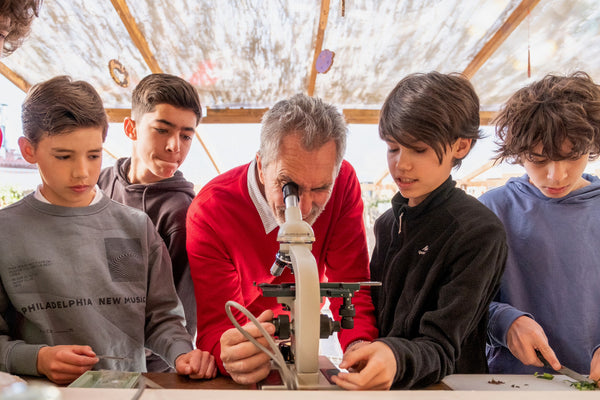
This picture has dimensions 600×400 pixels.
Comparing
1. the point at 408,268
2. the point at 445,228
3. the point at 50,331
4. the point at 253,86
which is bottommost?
the point at 50,331

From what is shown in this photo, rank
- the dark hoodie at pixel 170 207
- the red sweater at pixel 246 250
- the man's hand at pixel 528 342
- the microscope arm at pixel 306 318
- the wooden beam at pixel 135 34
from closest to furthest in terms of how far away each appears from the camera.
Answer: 1. the microscope arm at pixel 306 318
2. the man's hand at pixel 528 342
3. the red sweater at pixel 246 250
4. the dark hoodie at pixel 170 207
5. the wooden beam at pixel 135 34

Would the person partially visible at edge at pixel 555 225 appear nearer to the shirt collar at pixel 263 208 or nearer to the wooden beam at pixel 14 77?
the shirt collar at pixel 263 208

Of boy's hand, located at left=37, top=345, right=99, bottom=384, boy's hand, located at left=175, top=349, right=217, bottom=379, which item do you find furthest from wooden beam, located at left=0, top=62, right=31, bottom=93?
boy's hand, located at left=175, top=349, right=217, bottom=379

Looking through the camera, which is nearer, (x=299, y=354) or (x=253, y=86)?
(x=299, y=354)

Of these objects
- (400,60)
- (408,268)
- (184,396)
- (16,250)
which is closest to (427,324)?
(408,268)

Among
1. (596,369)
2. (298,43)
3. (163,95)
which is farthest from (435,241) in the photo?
(298,43)

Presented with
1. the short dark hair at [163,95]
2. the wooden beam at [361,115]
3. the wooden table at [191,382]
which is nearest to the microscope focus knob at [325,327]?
the wooden table at [191,382]

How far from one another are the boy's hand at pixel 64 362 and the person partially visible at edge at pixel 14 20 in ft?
2.69

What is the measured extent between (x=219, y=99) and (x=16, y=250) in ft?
12.8

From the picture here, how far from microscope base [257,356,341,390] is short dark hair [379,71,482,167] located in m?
0.68

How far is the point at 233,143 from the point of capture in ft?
19.2

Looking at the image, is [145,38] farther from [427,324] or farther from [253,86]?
[427,324]

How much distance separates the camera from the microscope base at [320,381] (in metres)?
0.86

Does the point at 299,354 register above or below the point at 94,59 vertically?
below
